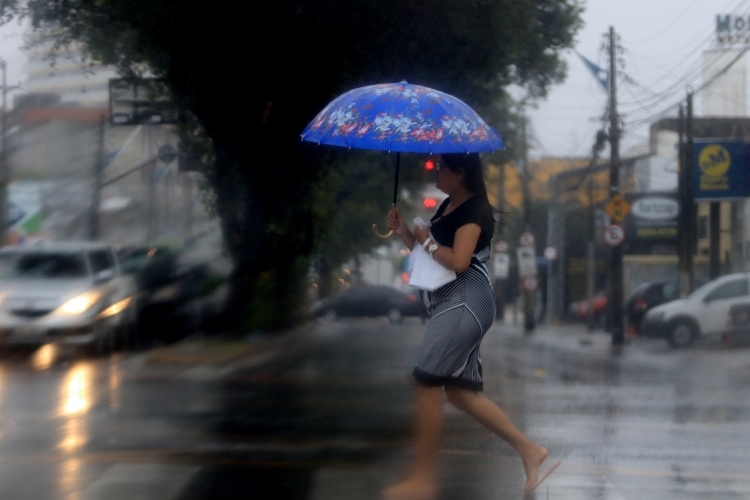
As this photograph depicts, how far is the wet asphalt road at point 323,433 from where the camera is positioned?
201 inches

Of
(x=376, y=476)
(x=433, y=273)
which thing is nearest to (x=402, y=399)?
(x=376, y=476)

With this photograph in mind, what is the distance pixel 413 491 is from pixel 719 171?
20519mm

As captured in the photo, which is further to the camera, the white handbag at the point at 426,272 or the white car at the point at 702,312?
the white car at the point at 702,312

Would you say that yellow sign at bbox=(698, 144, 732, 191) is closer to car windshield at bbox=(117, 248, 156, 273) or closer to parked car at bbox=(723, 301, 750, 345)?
parked car at bbox=(723, 301, 750, 345)

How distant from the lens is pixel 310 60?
517 inches

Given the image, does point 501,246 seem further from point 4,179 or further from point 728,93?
point 4,179

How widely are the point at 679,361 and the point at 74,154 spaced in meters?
11.7

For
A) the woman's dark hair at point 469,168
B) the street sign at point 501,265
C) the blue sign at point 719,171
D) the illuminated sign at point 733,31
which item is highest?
A: the illuminated sign at point 733,31

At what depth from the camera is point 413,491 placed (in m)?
4.73

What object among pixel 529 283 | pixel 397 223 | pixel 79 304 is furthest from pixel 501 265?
pixel 397 223

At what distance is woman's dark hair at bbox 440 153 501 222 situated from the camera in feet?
16.0

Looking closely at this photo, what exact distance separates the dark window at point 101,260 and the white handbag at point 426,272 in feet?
29.8

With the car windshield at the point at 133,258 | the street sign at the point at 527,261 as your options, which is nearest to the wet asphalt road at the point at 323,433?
the car windshield at the point at 133,258

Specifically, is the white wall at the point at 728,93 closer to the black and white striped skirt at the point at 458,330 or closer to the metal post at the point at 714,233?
the metal post at the point at 714,233
